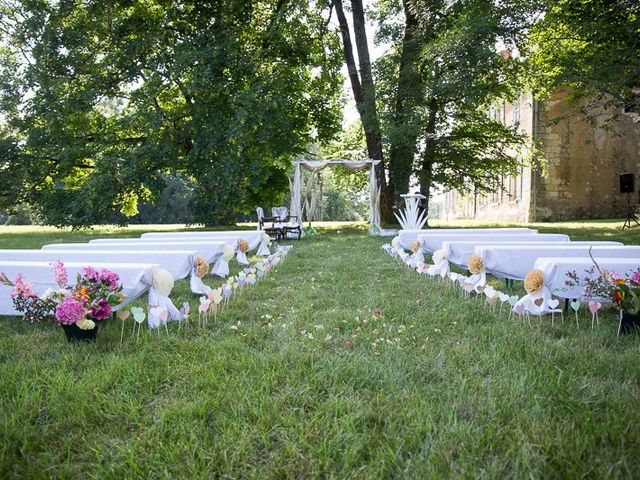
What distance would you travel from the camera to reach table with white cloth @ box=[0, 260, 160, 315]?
412 centimetres

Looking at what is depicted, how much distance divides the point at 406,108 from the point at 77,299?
14031 mm

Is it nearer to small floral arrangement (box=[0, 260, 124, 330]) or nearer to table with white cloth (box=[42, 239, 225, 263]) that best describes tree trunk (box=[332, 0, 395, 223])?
table with white cloth (box=[42, 239, 225, 263])

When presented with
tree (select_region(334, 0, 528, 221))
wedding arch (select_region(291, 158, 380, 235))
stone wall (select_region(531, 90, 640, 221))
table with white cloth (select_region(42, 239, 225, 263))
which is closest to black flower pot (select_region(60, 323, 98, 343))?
table with white cloth (select_region(42, 239, 225, 263))

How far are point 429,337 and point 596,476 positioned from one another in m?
1.81

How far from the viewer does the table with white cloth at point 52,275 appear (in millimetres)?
4117

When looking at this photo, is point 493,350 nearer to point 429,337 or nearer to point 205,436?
point 429,337

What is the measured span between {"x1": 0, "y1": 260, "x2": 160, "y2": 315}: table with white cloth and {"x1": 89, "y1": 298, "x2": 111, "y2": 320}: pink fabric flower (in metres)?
0.53

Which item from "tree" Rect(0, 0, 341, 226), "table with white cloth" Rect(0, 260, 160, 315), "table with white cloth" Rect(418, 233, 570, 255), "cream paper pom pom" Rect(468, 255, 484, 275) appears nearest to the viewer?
"table with white cloth" Rect(0, 260, 160, 315)

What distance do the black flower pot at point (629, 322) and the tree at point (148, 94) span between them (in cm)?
1185

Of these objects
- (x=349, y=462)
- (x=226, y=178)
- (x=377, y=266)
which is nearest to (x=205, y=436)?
(x=349, y=462)

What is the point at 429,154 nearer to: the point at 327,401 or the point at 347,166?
the point at 347,166

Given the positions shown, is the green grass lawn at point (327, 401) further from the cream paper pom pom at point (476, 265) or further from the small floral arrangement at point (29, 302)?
the cream paper pom pom at point (476, 265)

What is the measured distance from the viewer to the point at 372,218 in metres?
15.9

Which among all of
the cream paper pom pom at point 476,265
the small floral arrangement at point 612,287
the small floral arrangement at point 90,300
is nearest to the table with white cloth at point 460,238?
the cream paper pom pom at point 476,265
